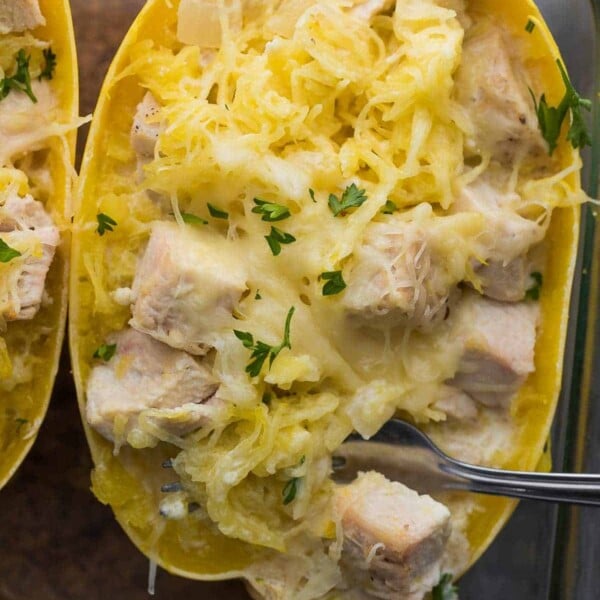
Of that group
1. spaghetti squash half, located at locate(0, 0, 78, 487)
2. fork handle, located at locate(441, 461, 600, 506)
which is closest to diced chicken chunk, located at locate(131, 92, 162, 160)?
spaghetti squash half, located at locate(0, 0, 78, 487)

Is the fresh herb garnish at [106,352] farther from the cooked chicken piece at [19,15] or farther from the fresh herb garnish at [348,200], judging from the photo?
the cooked chicken piece at [19,15]

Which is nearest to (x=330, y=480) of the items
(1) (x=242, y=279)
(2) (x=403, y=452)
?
(2) (x=403, y=452)

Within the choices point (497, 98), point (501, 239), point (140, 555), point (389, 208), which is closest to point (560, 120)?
point (497, 98)

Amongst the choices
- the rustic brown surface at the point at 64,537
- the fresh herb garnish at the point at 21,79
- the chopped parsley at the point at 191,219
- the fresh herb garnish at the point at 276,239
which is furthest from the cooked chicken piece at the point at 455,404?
the fresh herb garnish at the point at 21,79

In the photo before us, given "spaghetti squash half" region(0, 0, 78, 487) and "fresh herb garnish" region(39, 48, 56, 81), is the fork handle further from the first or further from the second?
"fresh herb garnish" region(39, 48, 56, 81)

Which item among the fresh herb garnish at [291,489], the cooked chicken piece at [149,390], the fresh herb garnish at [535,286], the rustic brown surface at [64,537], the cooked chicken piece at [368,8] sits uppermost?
the cooked chicken piece at [368,8]

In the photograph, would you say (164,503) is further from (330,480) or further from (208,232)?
(208,232)

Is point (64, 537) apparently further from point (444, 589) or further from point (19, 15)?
point (19, 15)
